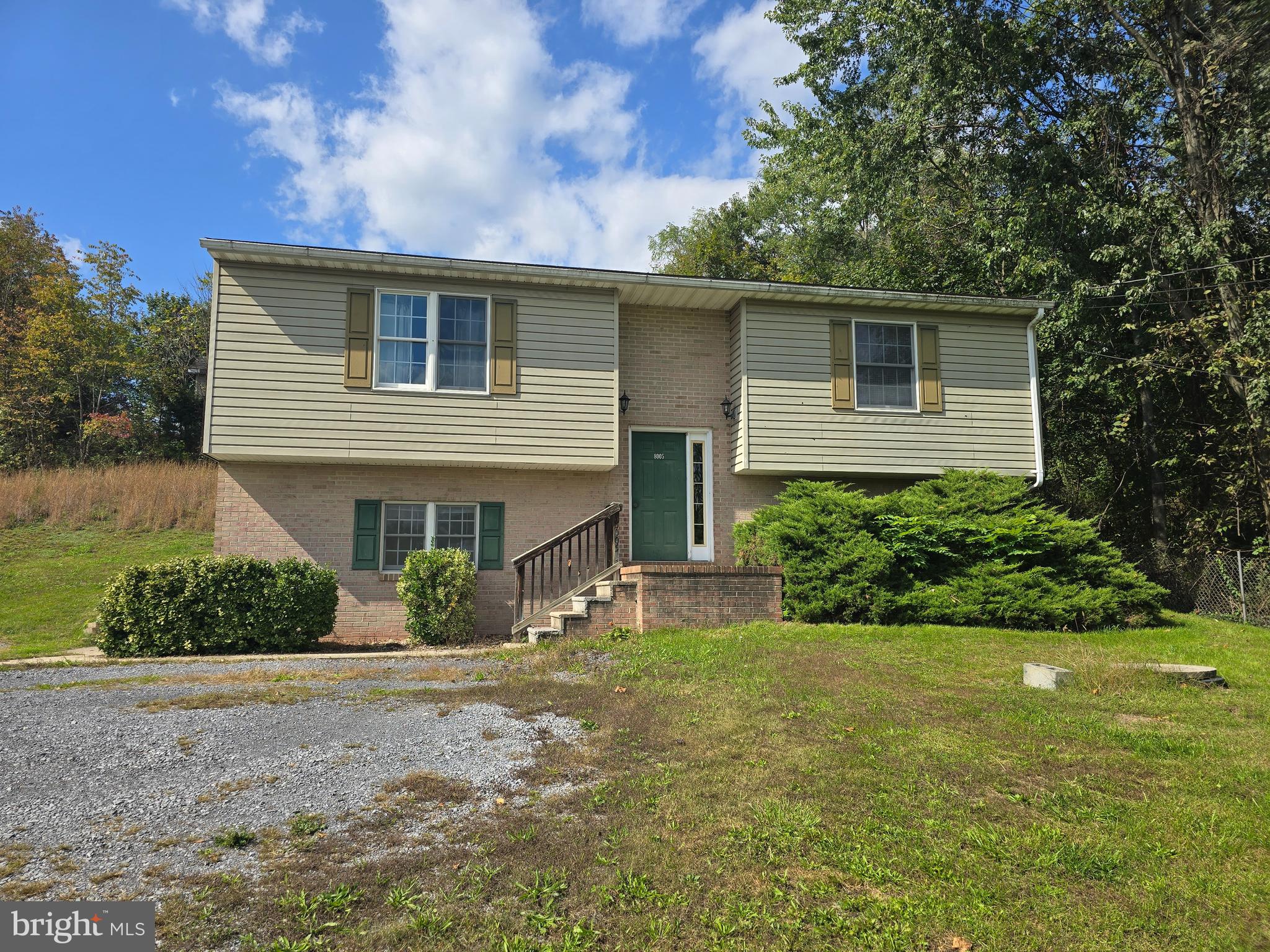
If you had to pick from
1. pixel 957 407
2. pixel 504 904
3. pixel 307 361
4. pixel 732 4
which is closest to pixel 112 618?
pixel 307 361

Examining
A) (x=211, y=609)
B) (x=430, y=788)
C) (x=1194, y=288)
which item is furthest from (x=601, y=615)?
(x=1194, y=288)

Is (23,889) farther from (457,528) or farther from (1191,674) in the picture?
(457,528)

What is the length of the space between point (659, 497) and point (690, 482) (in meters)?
0.55

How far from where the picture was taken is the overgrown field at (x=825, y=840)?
3.11m

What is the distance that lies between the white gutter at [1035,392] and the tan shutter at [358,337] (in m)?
10.4

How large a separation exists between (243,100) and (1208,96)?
50.5 ft

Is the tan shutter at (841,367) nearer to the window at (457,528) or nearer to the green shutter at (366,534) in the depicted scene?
the window at (457,528)

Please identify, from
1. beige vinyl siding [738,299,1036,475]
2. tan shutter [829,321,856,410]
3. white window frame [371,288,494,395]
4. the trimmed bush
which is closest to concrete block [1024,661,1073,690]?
beige vinyl siding [738,299,1036,475]

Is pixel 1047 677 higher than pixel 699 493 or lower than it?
lower

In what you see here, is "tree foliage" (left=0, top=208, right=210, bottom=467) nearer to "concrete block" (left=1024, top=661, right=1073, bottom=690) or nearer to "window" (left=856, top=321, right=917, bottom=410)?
"window" (left=856, top=321, right=917, bottom=410)

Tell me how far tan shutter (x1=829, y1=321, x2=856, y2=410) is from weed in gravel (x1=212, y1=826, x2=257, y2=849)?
34.7 feet

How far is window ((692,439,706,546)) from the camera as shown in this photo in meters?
12.8

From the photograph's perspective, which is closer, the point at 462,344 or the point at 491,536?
the point at 462,344

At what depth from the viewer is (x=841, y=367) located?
1287 centimetres
